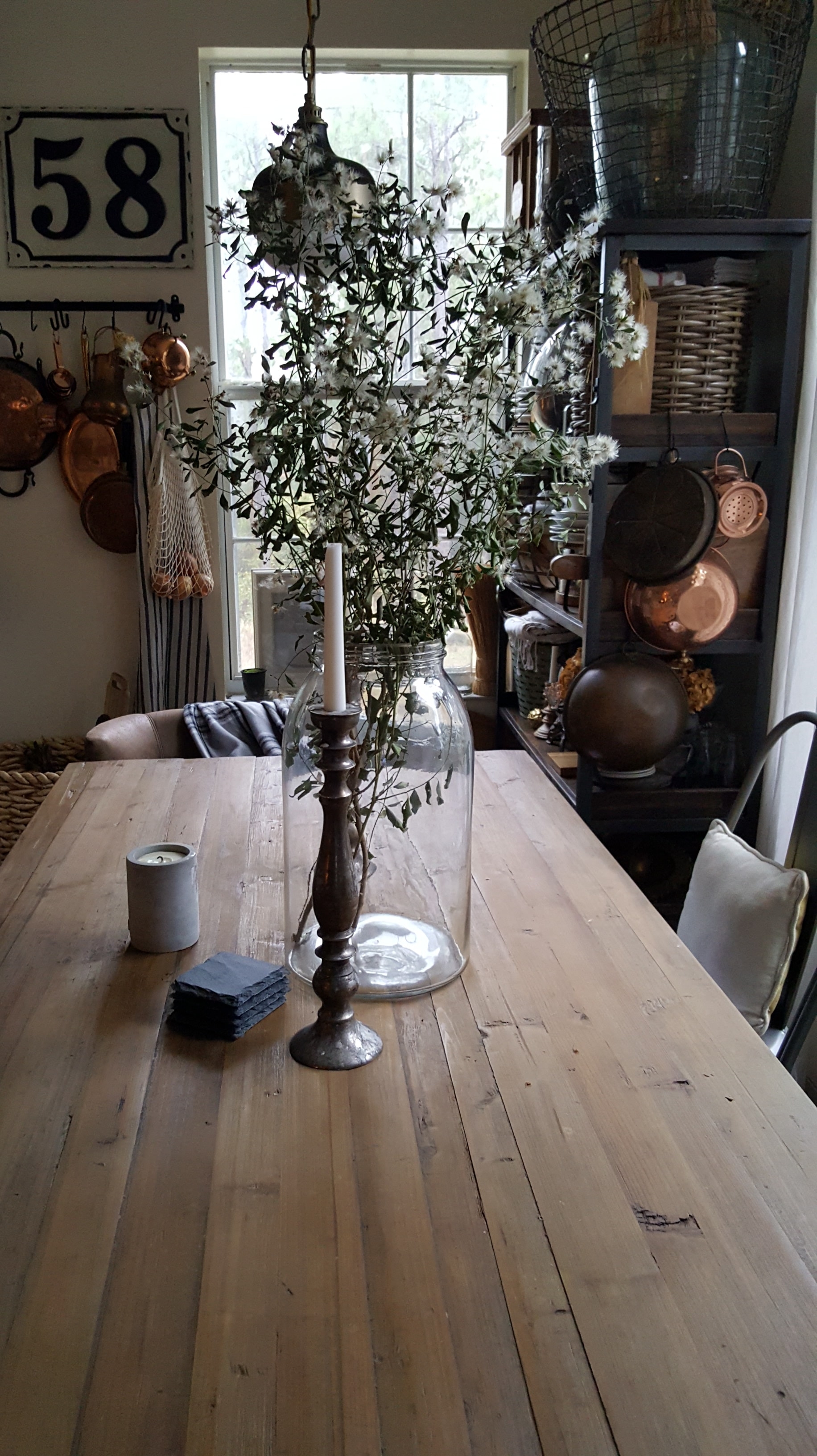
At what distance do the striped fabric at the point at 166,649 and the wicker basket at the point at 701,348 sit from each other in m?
1.65

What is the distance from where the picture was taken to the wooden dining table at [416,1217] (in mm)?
682

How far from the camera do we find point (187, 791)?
74.4 inches

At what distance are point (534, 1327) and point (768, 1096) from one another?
35cm

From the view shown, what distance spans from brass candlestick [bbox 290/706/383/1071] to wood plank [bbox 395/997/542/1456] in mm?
58

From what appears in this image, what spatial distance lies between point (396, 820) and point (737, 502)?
54.8 inches

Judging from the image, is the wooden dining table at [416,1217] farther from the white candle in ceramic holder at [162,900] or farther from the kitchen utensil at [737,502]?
the kitchen utensil at [737,502]

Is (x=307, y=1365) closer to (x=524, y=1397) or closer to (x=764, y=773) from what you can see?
(x=524, y=1397)

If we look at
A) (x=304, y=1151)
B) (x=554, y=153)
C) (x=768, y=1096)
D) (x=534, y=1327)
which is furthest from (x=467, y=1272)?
(x=554, y=153)

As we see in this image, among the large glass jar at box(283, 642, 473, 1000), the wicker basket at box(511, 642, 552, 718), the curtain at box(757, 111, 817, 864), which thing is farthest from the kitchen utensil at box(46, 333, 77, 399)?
the large glass jar at box(283, 642, 473, 1000)

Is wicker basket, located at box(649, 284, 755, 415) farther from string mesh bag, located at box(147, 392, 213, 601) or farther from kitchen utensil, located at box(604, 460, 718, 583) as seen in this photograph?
string mesh bag, located at box(147, 392, 213, 601)

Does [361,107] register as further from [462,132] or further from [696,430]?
[696,430]

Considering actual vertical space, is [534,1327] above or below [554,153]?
below

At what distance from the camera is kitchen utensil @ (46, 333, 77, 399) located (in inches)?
127

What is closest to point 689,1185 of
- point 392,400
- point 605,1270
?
point 605,1270
